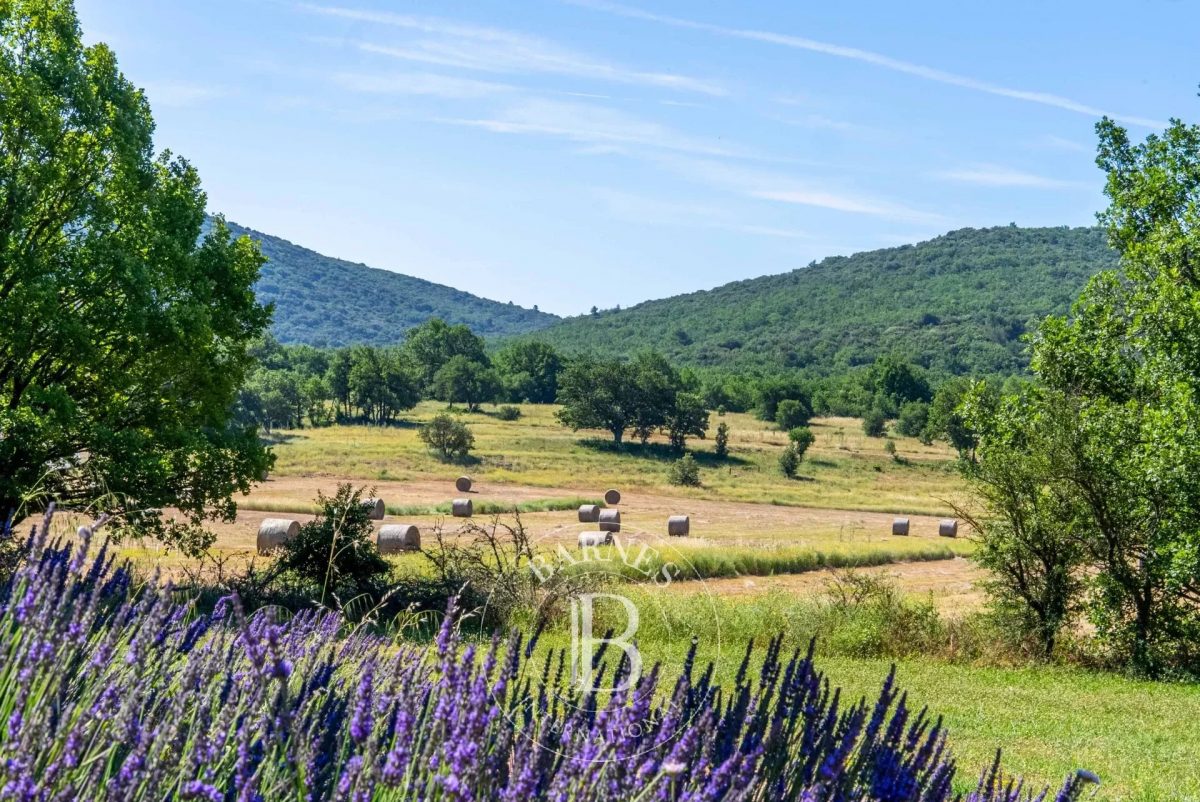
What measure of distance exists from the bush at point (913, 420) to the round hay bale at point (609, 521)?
248ft

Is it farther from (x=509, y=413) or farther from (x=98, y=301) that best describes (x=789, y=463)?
(x=98, y=301)

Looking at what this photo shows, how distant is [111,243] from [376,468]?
171 feet

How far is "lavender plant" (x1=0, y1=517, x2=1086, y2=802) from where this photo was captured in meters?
2.73

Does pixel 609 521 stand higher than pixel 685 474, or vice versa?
pixel 609 521

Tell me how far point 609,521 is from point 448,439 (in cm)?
3935

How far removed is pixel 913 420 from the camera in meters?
112

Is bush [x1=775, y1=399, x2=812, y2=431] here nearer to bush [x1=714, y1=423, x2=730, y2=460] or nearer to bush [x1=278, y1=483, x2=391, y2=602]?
bush [x1=714, y1=423, x2=730, y2=460]

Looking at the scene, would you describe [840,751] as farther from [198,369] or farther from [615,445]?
[615,445]

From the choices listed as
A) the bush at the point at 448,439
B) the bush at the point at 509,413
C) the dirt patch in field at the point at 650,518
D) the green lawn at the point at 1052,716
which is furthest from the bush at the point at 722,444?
the green lawn at the point at 1052,716

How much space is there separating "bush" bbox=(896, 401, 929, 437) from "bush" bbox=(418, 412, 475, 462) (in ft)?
170

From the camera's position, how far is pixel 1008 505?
20.9m

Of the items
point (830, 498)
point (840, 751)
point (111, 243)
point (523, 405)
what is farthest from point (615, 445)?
point (840, 751)

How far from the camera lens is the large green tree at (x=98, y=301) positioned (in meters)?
17.1

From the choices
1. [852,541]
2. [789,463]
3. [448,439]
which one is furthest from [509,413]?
[852,541]
